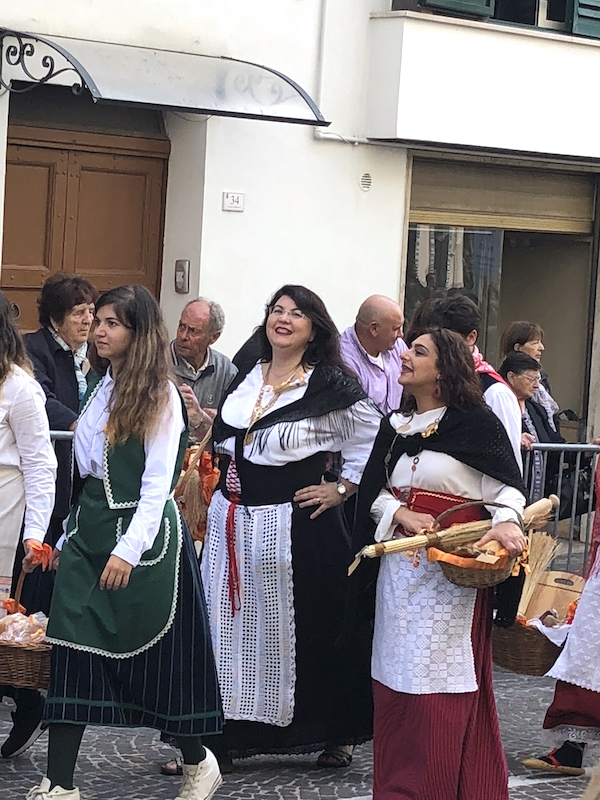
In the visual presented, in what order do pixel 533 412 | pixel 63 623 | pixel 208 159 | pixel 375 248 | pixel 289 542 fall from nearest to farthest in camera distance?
pixel 63 623, pixel 289 542, pixel 533 412, pixel 208 159, pixel 375 248

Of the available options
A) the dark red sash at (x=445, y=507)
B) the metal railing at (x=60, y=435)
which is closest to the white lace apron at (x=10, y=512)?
the metal railing at (x=60, y=435)

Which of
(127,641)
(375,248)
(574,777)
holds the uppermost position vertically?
(375,248)

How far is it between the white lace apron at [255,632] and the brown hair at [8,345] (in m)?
1.05

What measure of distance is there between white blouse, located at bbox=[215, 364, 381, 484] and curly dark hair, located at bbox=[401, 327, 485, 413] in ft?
2.18

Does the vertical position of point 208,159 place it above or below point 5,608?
above

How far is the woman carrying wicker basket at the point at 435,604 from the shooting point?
5.51 meters

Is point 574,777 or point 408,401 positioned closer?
point 408,401

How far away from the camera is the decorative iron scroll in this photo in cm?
955

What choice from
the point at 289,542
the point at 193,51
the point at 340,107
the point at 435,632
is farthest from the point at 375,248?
the point at 435,632

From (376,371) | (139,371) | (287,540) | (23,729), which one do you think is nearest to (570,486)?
(376,371)

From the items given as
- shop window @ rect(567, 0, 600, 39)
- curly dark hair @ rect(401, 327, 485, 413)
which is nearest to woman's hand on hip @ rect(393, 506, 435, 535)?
curly dark hair @ rect(401, 327, 485, 413)

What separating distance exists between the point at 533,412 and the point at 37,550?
4.97 m

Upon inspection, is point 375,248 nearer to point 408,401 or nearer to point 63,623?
point 408,401

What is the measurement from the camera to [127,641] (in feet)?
17.9
